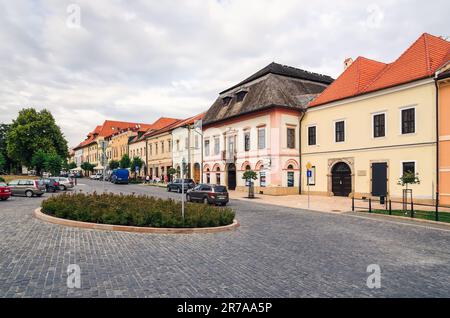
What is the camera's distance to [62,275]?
6430 mm

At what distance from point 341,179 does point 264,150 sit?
27.1ft

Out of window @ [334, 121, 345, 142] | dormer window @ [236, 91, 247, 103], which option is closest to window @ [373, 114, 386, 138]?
window @ [334, 121, 345, 142]

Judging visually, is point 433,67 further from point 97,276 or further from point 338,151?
point 97,276

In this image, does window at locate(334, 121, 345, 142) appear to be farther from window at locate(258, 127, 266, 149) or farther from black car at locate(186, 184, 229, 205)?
black car at locate(186, 184, 229, 205)

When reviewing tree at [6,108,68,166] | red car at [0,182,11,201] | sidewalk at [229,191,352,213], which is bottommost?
sidewalk at [229,191,352,213]

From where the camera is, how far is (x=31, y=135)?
60.2 meters

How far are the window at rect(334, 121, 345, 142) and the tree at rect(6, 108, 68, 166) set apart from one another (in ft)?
171

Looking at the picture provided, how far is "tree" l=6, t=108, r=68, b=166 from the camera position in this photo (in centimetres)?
5966

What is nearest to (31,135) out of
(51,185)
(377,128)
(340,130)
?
(51,185)

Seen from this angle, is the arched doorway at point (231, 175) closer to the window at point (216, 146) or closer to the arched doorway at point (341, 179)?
the window at point (216, 146)

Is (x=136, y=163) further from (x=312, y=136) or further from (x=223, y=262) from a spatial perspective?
(x=223, y=262)

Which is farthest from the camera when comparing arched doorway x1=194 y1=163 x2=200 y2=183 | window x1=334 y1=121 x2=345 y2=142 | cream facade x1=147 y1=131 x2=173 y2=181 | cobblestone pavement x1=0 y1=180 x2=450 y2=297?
cream facade x1=147 y1=131 x2=173 y2=181

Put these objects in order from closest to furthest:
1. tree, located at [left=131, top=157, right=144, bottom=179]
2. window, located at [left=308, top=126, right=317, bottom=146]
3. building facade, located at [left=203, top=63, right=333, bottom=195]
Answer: window, located at [left=308, top=126, right=317, bottom=146], building facade, located at [left=203, top=63, right=333, bottom=195], tree, located at [left=131, top=157, right=144, bottom=179]
